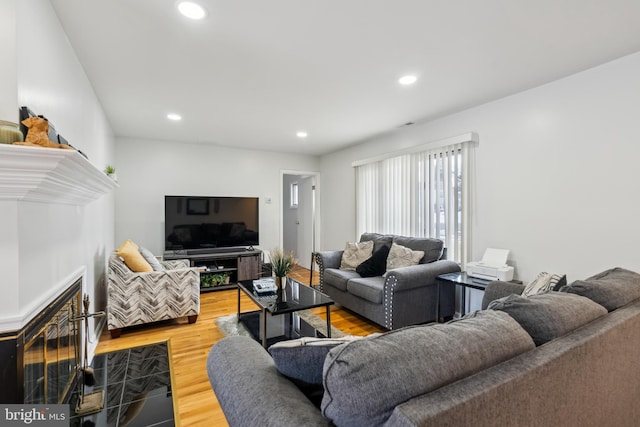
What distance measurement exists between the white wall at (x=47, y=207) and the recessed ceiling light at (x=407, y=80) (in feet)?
7.75

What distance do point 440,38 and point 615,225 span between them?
193cm

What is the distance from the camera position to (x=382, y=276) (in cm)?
355

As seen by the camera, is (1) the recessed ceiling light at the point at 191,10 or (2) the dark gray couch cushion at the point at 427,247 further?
(2) the dark gray couch cushion at the point at 427,247

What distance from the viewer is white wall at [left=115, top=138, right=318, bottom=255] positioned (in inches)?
179

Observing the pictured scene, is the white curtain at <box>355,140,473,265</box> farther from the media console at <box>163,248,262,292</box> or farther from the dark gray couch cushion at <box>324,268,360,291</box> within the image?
the media console at <box>163,248,262,292</box>

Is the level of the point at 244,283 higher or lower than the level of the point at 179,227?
lower

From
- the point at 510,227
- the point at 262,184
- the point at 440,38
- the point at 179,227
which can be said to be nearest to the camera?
the point at 440,38

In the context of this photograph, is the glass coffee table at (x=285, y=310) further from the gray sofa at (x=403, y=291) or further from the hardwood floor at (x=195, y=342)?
the gray sofa at (x=403, y=291)

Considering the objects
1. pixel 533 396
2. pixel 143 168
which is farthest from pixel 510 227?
pixel 143 168

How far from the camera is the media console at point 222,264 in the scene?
14.7 feet

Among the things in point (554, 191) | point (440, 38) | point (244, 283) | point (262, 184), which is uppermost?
point (440, 38)

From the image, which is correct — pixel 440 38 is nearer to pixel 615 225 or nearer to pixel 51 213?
pixel 615 225

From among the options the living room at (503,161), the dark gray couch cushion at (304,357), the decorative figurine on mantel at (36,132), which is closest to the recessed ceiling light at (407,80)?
the living room at (503,161)

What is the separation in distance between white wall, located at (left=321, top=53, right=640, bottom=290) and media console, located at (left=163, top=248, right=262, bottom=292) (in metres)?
3.26
